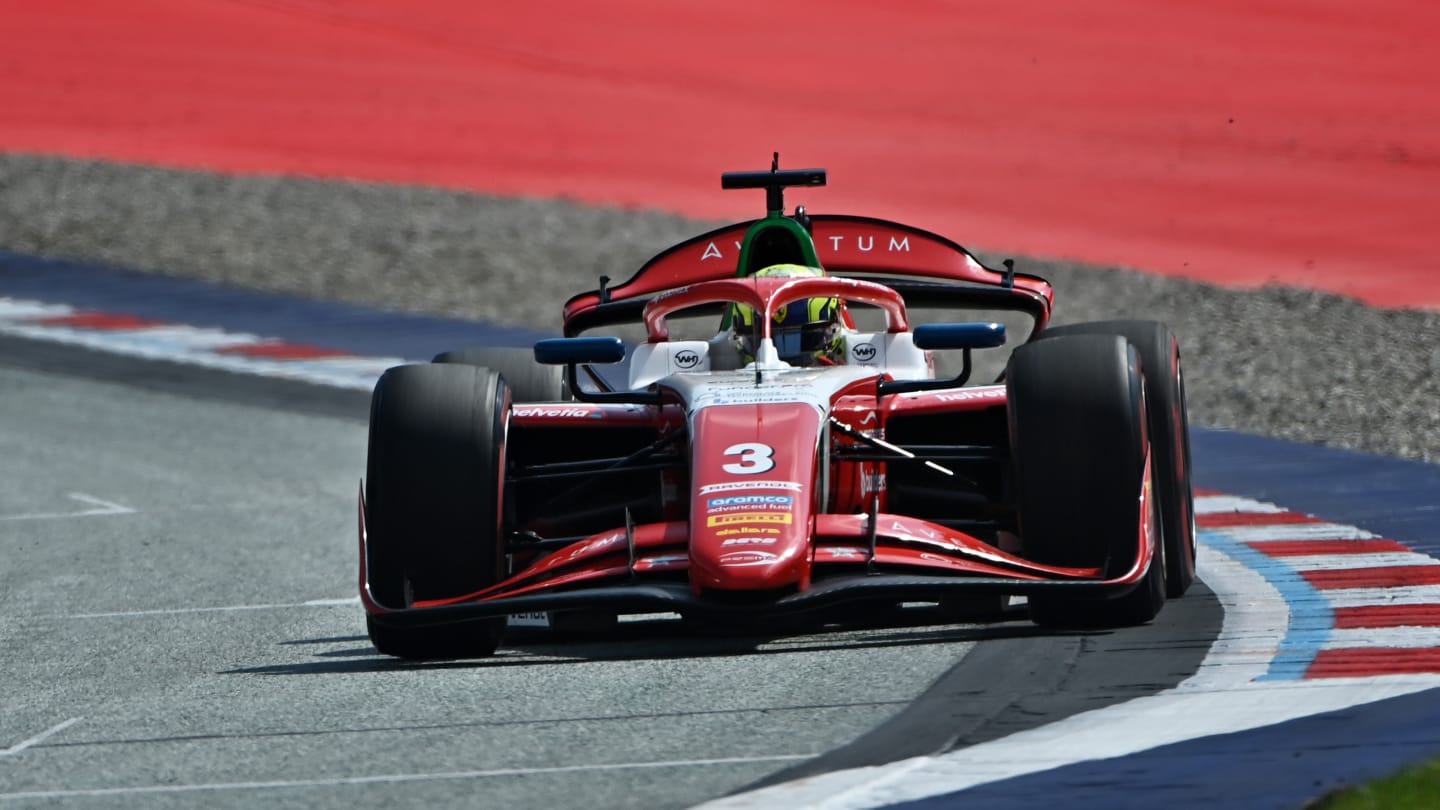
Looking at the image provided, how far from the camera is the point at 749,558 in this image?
7.60 metres

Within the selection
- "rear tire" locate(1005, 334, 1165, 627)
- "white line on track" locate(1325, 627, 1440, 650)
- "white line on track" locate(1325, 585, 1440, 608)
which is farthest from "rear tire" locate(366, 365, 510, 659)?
"white line on track" locate(1325, 585, 1440, 608)

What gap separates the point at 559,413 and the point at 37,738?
7.76 feet

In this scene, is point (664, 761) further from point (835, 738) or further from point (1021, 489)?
point (1021, 489)

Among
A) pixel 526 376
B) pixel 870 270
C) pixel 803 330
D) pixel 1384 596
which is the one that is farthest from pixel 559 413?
pixel 1384 596

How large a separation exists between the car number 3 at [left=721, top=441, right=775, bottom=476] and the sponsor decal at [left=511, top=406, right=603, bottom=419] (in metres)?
0.93

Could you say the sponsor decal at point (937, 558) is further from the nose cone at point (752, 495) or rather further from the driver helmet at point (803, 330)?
the driver helmet at point (803, 330)

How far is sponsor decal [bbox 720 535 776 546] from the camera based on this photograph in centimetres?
764

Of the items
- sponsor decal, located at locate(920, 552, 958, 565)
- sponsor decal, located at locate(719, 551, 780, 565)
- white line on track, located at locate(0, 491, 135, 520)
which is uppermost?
sponsor decal, located at locate(719, 551, 780, 565)

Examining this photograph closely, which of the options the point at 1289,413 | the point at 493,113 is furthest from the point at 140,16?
the point at 1289,413

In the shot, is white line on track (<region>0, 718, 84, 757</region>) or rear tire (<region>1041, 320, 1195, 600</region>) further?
rear tire (<region>1041, 320, 1195, 600</region>)

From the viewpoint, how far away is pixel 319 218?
79.6ft

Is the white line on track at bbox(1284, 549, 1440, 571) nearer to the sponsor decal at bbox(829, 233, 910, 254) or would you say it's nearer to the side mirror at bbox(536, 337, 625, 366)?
the sponsor decal at bbox(829, 233, 910, 254)

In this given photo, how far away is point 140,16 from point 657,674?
76.6 feet

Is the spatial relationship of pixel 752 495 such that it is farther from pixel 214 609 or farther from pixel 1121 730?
pixel 214 609
